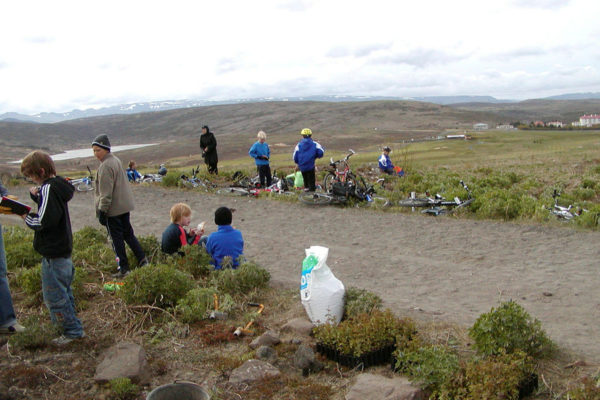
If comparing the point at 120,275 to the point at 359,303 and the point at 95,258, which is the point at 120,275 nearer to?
the point at 95,258

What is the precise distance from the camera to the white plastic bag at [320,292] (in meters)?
4.98

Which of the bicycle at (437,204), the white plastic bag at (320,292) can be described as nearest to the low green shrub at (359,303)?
the white plastic bag at (320,292)

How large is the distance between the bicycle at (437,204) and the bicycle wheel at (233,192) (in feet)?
A: 14.6

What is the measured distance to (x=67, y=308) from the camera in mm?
4824

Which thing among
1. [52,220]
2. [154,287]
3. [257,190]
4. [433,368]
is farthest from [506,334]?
[257,190]

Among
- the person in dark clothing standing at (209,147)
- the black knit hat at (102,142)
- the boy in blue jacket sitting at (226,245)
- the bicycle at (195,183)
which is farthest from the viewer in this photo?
the person in dark clothing standing at (209,147)

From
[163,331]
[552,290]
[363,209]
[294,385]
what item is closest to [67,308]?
[163,331]

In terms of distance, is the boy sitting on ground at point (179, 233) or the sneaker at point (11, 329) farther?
the boy sitting on ground at point (179, 233)

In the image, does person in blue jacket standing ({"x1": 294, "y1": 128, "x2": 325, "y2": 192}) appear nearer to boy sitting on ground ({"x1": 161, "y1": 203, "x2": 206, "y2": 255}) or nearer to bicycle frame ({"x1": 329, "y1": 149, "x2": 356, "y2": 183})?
bicycle frame ({"x1": 329, "y1": 149, "x2": 356, "y2": 183})

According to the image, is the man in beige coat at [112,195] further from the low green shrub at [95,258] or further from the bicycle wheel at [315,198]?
the bicycle wheel at [315,198]

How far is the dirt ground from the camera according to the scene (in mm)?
5559

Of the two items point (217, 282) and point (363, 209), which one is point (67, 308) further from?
point (363, 209)

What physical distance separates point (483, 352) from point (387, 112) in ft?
374

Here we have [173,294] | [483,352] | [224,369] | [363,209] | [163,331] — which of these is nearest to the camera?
[483,352]
